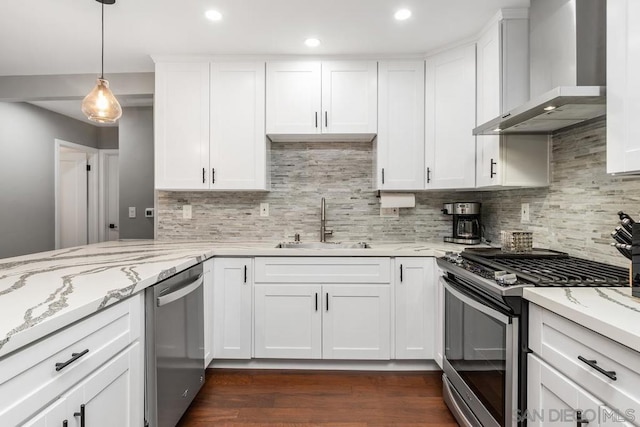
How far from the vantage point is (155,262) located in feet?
5.95

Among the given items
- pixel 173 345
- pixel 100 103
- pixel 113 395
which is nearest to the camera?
pixel 113 395

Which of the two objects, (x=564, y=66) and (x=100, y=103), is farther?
(x=100, y=103)

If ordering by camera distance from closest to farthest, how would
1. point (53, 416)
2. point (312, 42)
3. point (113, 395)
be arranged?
point (53, 416) < point (113, 395) < point (312, 42)

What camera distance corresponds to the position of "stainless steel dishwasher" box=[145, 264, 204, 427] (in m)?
1.48

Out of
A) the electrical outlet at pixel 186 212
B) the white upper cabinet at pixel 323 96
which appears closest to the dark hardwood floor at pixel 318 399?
the electrical outlet at pixel 186 212

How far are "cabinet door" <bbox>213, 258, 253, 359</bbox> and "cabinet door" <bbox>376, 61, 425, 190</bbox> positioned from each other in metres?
1.37

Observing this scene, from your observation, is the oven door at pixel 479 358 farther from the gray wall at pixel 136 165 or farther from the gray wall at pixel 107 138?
the gray wall at pixel 107 138

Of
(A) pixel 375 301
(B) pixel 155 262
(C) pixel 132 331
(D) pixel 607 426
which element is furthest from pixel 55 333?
(A) pixel 375 301

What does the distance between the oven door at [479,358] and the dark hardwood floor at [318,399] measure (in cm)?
23

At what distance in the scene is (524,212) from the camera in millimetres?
2350

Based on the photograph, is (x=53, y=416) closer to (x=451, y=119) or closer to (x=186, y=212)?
(x=186, y=212)

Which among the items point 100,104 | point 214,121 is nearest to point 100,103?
point 100,104

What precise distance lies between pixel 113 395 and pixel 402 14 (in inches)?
95.7

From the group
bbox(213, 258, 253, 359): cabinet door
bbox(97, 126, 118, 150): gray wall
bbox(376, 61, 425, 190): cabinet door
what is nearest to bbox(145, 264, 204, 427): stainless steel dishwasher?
bbox(213, 258, 253, 359): cabinet door
